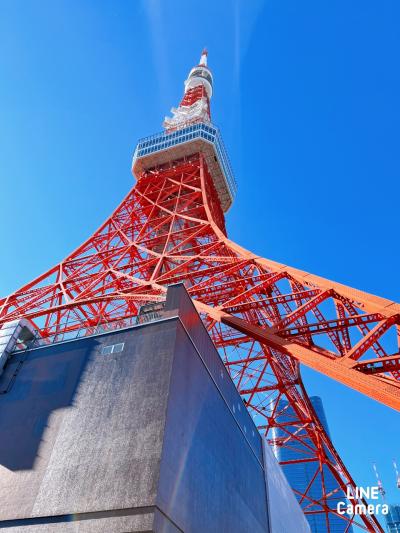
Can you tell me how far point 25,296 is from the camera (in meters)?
19.5

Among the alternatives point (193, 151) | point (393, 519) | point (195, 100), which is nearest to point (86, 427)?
point (193, 151)

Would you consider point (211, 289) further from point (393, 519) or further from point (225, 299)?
point (393, 519)

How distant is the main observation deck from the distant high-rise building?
11710 centimetres

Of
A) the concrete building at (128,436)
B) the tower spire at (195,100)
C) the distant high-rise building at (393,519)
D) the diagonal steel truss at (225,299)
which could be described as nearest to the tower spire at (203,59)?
the tower spire at (195,100)

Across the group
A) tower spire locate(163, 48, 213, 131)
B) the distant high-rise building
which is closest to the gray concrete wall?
tower spire locate(163, 48, 213, 131)

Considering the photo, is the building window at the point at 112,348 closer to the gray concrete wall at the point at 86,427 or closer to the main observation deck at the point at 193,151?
the gray concrete wall at the point at 86,427

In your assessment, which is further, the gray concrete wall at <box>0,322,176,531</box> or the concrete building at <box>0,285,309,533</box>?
the gray concrete wall at <box>0,322,176,531</box>

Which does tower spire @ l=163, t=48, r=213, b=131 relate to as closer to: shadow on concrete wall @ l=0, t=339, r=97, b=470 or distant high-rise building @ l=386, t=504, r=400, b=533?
shadow on concrete wall @ l=0, t=339, r=97, b=470

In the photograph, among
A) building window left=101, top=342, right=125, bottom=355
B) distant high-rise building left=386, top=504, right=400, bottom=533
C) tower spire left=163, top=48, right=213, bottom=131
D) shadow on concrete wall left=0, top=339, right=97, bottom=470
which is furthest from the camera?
distant high-rise building left=386, top=504, right=400, bottom=533

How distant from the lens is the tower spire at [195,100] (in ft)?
106

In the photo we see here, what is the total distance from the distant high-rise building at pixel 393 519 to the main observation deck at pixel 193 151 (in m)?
117

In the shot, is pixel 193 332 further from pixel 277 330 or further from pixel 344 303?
pixel 344 303

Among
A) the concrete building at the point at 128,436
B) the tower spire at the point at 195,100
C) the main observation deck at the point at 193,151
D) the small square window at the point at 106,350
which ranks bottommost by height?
the concrete building at the point at 128,436

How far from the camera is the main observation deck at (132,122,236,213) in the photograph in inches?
1111
